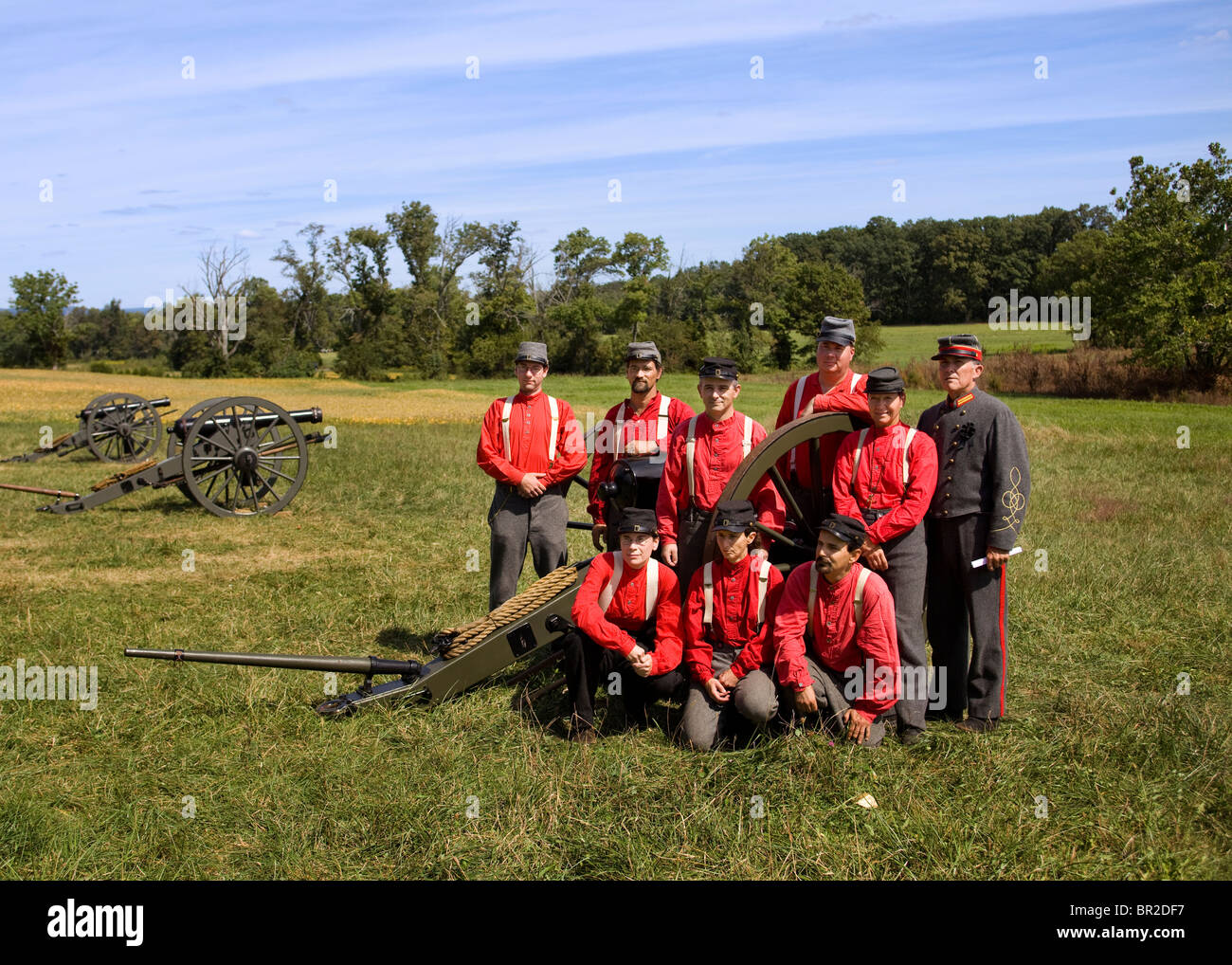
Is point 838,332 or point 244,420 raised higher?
point 838,332

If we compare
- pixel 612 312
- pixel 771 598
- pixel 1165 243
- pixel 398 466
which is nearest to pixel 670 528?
pixel 771 598

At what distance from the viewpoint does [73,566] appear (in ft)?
29.2

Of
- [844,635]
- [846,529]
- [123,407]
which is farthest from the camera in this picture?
[123,407]

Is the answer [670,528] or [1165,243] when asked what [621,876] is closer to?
[670,528]

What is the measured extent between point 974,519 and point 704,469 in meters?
1.38

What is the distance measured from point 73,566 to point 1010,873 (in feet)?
27.3

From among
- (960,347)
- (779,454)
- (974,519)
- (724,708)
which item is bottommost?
(724,708)

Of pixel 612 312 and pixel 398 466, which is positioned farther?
pixel 612 312

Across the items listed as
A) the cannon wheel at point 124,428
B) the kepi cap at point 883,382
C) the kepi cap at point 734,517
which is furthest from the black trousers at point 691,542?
the cannon wheel at point 124,428

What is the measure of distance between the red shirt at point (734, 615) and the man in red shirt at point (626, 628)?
11 cm

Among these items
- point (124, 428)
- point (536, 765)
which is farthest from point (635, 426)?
point (124, 428)

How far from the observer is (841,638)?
4.57 meters

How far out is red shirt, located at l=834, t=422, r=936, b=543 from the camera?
464 centimetres

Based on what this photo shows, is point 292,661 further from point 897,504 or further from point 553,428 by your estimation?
point 897,504
